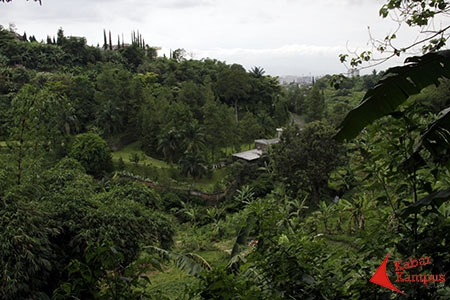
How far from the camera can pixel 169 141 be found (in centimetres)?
2209

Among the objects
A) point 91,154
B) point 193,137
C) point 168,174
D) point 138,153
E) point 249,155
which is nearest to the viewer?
point 91,154

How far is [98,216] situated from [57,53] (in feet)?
110

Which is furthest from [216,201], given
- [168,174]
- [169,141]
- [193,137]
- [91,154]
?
[91,154]

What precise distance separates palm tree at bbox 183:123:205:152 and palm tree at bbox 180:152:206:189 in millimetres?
1627

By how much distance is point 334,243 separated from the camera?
32.8 feet

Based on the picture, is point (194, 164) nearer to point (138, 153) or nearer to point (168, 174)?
point (168, 174)

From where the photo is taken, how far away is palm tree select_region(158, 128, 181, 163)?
2195cm

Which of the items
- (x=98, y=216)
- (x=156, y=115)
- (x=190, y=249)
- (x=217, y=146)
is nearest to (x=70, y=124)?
(x=156, y=115)

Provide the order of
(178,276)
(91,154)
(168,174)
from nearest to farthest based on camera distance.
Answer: (178,276)
(91,154)
(168,174)

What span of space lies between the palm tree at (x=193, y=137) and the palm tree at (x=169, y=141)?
52 cm

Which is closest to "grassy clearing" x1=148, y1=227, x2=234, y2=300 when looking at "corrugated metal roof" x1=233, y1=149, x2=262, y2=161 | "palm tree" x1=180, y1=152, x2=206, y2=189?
"palm tree" x1=180, y1=152, x2=206, y2=189

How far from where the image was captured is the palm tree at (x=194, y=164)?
1994 cm

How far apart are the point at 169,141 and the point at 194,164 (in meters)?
3.19

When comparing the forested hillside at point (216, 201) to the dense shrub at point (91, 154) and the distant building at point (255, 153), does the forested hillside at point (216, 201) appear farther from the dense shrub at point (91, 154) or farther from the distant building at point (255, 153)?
the distant building at point (255, 153)
